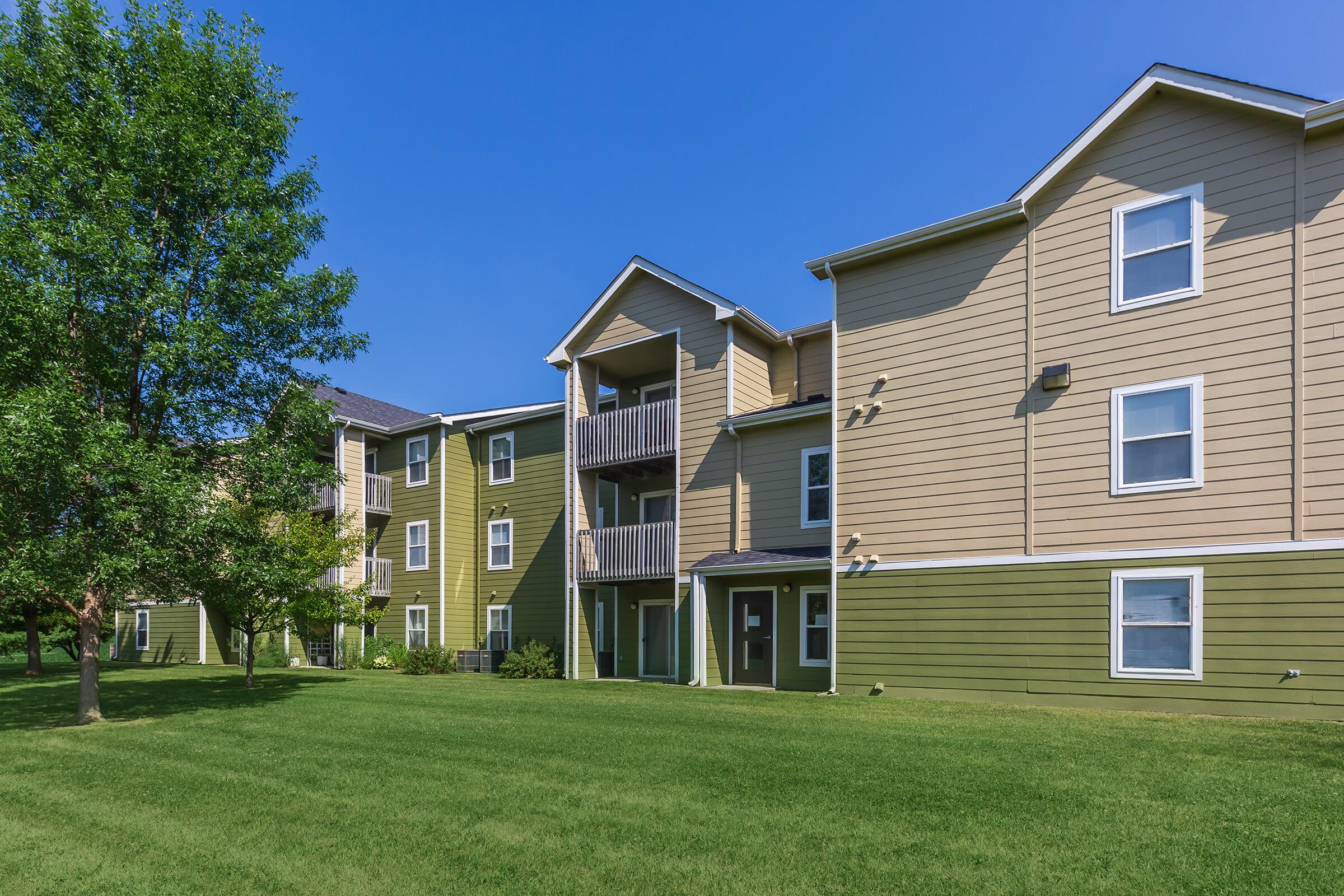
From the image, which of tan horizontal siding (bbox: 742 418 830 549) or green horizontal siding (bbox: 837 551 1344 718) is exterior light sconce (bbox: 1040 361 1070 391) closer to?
green horizontal siding (bbox: 837 551 1344 718)

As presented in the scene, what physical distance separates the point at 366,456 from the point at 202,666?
8.84 m

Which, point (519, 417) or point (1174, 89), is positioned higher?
point (1174, 89)

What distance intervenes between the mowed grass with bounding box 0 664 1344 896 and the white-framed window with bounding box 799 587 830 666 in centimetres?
467

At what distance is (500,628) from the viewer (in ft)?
81.1

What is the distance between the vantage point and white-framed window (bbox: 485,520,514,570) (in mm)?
24891

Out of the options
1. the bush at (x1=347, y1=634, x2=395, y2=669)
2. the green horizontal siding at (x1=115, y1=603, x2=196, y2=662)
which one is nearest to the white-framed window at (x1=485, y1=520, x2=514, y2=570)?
the bush at (x1=347, y1=634, x2=395, y2=669)

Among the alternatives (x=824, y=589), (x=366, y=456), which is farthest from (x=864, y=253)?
(x=366, y=456)

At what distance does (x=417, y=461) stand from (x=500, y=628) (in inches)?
244

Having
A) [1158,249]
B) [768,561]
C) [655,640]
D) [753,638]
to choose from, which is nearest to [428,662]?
[655,640]

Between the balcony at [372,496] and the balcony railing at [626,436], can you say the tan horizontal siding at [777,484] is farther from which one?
the balcony at [372,496]

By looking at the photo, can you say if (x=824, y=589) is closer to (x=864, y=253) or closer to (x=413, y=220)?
(x=864, y=253)

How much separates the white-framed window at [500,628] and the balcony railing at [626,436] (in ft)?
19.9

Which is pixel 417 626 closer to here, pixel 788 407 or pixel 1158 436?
pixel 788 407

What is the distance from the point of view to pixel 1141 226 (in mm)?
13305
